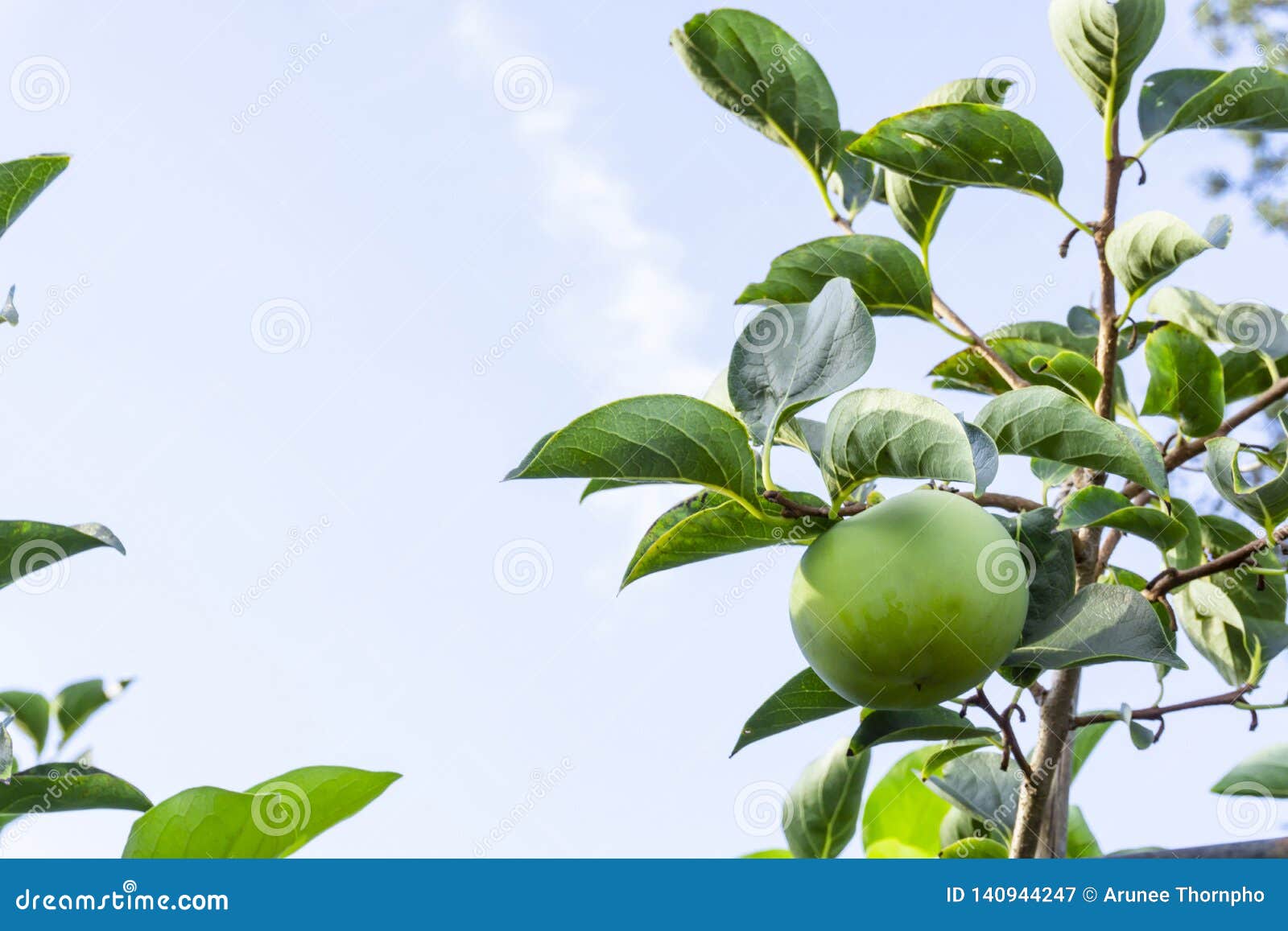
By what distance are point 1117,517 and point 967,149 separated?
586 mm

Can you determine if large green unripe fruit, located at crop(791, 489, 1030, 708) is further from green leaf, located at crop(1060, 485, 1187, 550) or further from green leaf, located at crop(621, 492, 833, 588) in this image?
green leaf, located at crop(1060, 485, 1187, 550)

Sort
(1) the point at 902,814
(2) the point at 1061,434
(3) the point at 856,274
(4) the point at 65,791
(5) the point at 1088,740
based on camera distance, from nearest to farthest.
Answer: (4) the point at 65,791 → (2) the point at 1061,434 → (3) the point at 856,274 → (5) the point at 1088,740 → (1) the point at 902,814

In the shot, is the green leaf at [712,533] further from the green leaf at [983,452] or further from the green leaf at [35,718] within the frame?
the green leaf at [35,718]

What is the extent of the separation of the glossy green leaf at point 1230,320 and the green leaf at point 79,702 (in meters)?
1.75

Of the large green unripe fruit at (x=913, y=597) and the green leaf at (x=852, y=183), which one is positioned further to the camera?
the green leaf at (x=852, y=183)

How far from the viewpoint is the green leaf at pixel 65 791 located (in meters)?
1.15

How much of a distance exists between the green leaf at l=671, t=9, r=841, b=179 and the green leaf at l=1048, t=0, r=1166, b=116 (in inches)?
15.0

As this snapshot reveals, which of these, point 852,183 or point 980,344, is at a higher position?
point 852,183

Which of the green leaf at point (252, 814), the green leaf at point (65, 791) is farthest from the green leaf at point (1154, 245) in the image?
the green leaf at point (65, 791)

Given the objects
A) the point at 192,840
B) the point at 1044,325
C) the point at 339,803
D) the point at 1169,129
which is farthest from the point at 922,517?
the point at 1044,325

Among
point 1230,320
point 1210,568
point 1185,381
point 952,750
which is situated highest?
point 1230,320

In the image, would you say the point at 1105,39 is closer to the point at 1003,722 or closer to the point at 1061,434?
the point at 1061,434

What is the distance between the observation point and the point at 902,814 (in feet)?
6.91

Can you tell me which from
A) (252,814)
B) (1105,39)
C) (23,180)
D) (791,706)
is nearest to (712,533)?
(791,706)
